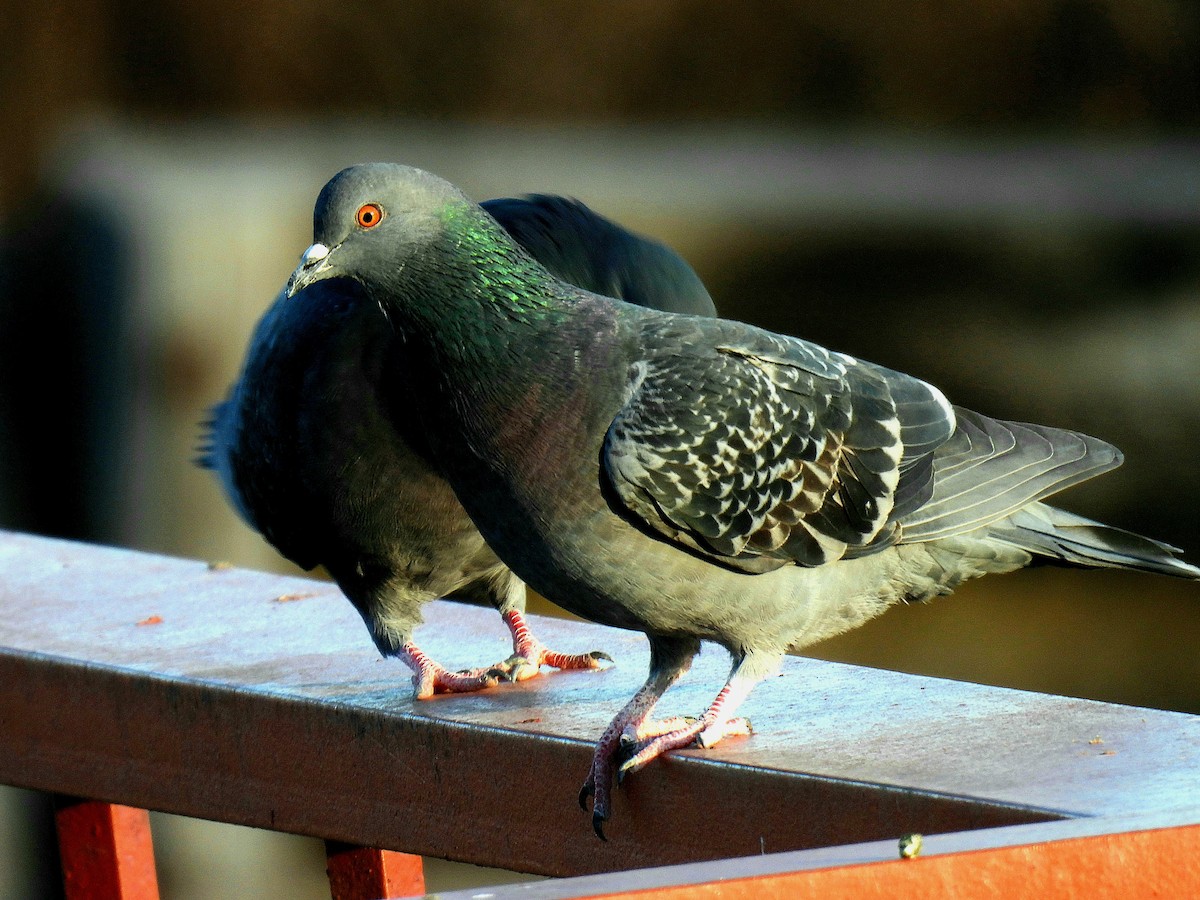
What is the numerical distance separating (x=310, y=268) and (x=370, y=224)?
0.13 metres

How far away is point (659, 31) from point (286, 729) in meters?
3.49

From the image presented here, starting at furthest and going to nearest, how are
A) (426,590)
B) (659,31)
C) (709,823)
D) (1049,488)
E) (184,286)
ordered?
(184,286), (659,31), (426,590), (1049,488), (709,823)

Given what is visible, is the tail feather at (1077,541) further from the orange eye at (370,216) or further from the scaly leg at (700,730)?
the orange eye at (370,216)

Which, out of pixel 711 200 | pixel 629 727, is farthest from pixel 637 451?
pixel 711 200

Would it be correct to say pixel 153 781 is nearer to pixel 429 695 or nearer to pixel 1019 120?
pixel 429 695

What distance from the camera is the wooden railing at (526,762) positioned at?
188 cm

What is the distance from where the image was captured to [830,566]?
10.3ft

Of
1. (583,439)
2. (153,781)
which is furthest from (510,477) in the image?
(153,781)

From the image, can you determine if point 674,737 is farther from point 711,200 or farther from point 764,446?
point 711,200

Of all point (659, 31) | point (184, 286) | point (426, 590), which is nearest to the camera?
point (426, 590)

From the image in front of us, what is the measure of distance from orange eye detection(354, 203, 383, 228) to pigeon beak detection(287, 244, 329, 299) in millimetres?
77

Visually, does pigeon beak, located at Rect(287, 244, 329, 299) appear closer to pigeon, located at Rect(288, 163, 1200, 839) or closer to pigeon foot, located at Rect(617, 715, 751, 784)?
pigeon, located at Rect(288, 163, 1200, 839)

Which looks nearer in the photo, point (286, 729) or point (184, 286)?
point (286, 729)

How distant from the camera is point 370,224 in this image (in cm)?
285
